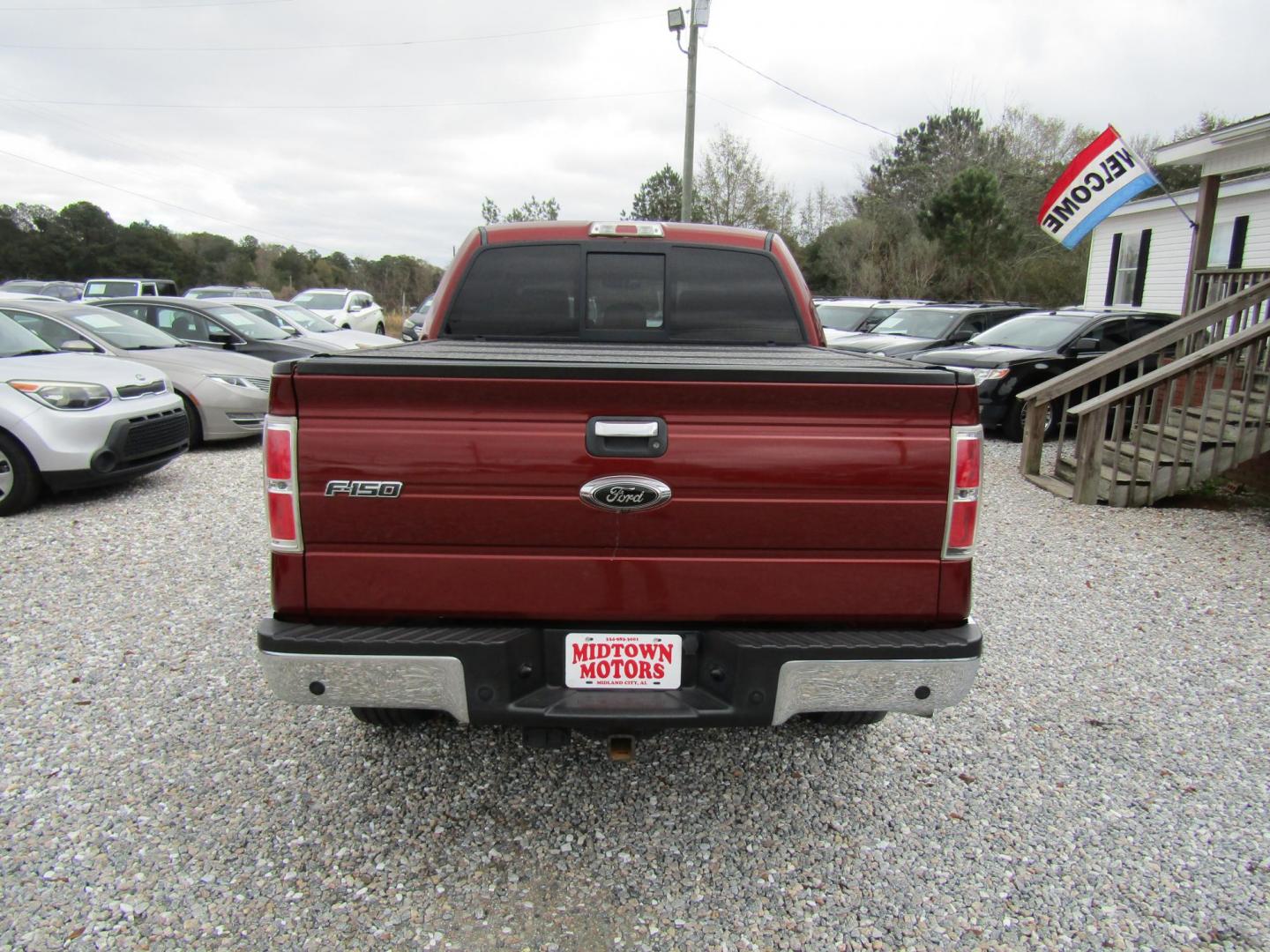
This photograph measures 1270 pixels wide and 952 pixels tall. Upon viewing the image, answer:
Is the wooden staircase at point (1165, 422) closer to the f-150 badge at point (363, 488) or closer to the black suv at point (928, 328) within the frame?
the black suv at point (928, 328)

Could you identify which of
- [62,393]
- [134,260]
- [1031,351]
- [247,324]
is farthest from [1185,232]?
[134,260]

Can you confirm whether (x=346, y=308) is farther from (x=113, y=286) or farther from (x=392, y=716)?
(x=392, y=716)

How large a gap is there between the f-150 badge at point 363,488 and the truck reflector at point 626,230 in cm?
229

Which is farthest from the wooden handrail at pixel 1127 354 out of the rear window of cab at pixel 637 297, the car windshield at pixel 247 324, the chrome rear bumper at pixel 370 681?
the car windshield at pixel 247 324

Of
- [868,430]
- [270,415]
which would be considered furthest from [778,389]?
[270,415]

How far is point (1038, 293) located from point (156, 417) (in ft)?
91.6

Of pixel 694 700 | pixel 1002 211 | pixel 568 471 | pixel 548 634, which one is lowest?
pixel 694 700

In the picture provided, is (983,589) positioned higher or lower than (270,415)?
lower

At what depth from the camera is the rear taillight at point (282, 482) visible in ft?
7.33

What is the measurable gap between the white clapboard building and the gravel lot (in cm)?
815

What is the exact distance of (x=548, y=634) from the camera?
93.4 inches

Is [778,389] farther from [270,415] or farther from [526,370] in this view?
[270,415]

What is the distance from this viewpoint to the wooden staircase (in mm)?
7066

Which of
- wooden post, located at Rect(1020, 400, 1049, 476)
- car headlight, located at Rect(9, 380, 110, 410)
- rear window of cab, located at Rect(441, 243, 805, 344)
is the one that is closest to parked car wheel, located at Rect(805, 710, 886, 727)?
rear window of cab, located at Rect(441, 243, 805, 344)
